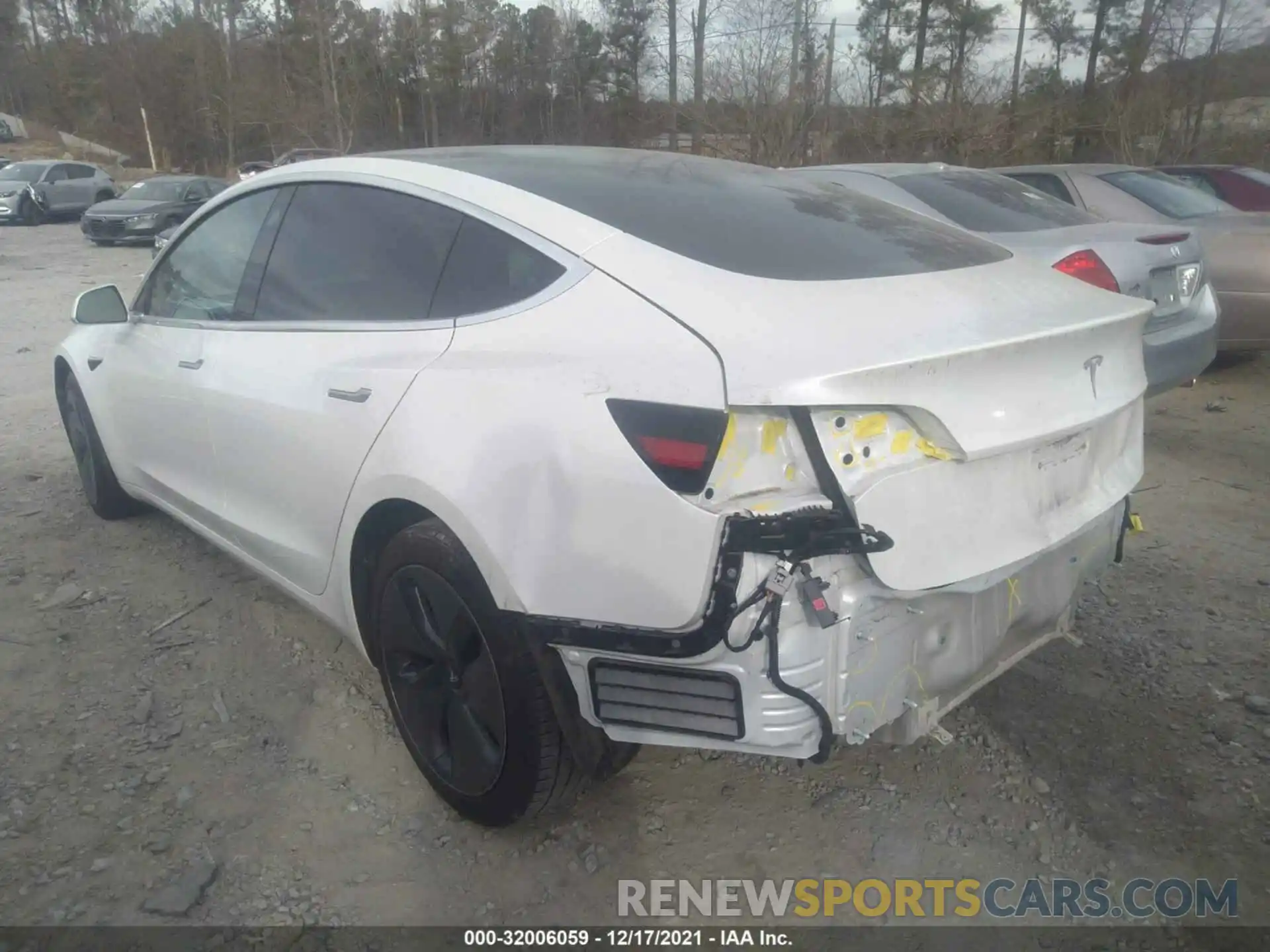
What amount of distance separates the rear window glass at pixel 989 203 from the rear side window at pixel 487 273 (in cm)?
343

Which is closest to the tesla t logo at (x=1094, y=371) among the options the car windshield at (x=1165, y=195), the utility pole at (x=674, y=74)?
the car windshield at (x=1165, y=195)

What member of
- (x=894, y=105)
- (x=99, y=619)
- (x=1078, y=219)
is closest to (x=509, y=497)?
(x=99, y=619)

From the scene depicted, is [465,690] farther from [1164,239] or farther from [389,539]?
[1164,239]

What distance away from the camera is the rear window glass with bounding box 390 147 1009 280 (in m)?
2.24

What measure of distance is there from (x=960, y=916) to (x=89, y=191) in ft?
89.2

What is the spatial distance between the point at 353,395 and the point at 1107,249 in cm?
408

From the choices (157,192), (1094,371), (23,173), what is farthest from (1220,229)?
(23,173)

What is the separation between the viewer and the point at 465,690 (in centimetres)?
238

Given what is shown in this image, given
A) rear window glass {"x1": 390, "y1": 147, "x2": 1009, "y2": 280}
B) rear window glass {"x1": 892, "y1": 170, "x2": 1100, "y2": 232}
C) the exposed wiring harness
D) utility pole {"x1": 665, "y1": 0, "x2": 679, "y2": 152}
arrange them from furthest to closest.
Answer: utility pole {"x1": 665, "y1": 0, "x2": 679, "y2": 152} → rear window glass {"x1": 892, "y1": 170, "x2": 1100, "y2": 232} → rear window glass {"x1": 390, "y1": 147, "x2": 1009, "y2": 280} → the exposed wiring harness

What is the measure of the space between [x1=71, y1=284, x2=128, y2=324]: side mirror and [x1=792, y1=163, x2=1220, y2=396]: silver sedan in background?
313 cm

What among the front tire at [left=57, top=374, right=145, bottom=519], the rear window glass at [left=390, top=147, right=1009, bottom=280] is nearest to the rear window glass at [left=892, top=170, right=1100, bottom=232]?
the rear window glass at [left=390, top=147, right=1009, bottom=280]

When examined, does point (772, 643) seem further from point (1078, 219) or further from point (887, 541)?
point (1078, 219)

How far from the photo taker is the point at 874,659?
1.96m

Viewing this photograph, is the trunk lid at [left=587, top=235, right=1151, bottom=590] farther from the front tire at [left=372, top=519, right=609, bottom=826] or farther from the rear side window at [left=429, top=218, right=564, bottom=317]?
the front tire at [left=372, top=519, right=609, bottom=826]
